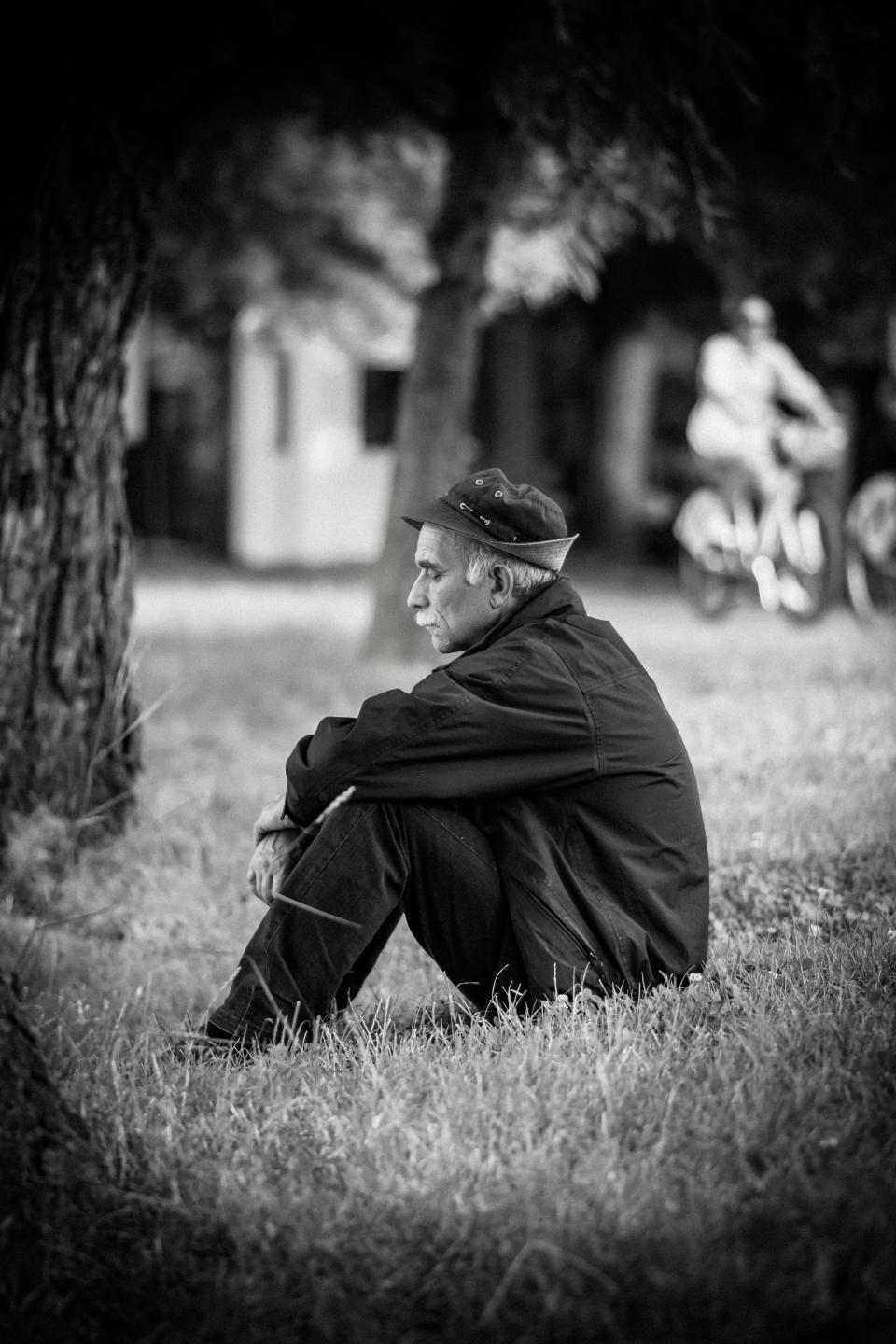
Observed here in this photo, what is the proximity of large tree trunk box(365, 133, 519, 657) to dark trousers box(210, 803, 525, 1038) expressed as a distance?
6.10m

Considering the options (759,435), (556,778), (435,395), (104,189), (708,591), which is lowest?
(708,591)

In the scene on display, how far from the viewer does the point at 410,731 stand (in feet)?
11.3

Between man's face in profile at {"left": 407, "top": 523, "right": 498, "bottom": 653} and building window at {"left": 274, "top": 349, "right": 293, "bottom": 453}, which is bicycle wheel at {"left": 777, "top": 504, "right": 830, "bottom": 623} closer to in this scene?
man's face in profile at {"left": 407, "top": 523, "right": 498, "bottom": 653}

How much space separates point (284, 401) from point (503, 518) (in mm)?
18799

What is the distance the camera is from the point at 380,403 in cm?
2306

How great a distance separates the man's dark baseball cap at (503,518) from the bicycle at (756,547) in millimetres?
7966

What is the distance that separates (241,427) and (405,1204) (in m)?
19.6

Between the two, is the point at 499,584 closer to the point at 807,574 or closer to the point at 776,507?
the point at 807,574

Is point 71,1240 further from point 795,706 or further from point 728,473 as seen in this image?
point 728,473

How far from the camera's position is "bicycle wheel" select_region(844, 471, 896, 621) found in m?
12.0

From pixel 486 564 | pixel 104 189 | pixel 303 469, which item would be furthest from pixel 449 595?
pixel 303 469

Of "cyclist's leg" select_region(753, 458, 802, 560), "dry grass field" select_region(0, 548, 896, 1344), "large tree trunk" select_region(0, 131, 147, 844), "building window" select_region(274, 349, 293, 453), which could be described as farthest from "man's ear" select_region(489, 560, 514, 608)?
"building window" select_region(274, 349, 293, 453)

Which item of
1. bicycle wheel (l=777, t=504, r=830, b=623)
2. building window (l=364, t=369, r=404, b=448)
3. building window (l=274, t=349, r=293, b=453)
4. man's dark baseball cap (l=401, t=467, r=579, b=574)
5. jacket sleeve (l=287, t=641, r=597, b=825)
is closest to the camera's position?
jacket sleeve (l=287, t=641, r=597, b=825)

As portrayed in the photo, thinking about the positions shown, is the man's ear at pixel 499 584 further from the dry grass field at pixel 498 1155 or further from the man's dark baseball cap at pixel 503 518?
the dry grass field at pixel 498 1155
